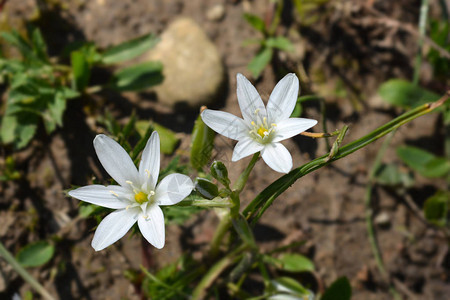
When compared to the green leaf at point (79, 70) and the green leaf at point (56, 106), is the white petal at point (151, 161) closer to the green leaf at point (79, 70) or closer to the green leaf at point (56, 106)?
the green leaf at point (56, 106)

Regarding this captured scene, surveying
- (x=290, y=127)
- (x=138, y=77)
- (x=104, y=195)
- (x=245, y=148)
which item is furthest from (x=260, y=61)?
(x=104, y=195)

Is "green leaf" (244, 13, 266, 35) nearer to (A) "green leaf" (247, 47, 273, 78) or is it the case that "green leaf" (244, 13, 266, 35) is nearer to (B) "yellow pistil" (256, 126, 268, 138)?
(A) "green leaf" (247, 47, 273, 78)

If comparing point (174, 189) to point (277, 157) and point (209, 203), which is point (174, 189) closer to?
point (209, 203)

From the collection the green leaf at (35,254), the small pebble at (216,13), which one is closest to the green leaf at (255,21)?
the small pebble at (216,13)

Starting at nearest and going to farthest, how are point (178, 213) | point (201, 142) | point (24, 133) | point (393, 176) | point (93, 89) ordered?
point (201, 142)
point (178, 213)
point (24, 133)
point (93, 89)
point (393, 176)

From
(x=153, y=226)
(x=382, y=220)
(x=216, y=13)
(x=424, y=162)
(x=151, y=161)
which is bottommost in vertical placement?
(x=382, y=220)

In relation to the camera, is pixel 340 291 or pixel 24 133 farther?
pixel 24 133

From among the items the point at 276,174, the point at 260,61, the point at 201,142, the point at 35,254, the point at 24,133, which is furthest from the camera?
the point at 260,61
